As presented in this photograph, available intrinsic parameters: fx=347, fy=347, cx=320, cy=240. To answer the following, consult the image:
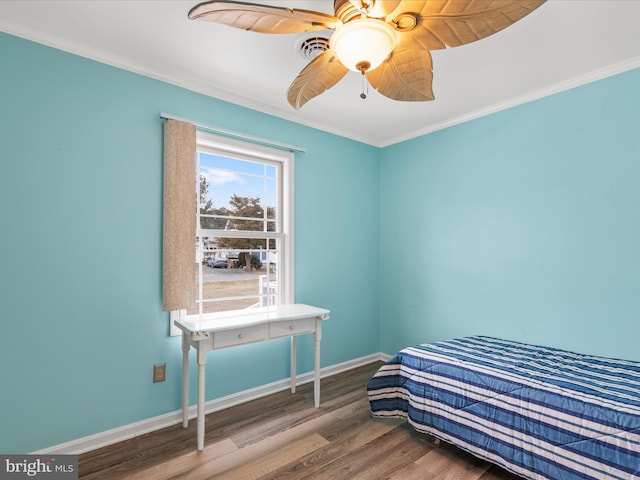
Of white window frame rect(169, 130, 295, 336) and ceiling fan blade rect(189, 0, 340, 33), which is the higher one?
ceiling fan blade rect(189, 0, 340, 33)

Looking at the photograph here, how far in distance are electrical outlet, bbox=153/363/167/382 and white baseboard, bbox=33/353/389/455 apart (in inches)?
10.1

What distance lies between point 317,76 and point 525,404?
6.42ft

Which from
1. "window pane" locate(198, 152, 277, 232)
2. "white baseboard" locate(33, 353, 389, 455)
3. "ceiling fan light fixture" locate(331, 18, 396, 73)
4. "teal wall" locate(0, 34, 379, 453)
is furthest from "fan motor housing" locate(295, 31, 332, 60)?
"white baseboard" locate(33, 353, 389, 455)

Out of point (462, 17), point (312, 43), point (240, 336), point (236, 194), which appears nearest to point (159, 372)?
point (240, 336)

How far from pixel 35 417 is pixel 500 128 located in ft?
12.7

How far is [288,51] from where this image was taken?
2.20 meters

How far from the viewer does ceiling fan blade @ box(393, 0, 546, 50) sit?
3.67ft

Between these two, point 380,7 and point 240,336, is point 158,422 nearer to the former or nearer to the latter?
point 240,336

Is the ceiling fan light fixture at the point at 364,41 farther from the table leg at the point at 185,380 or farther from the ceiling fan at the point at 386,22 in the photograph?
the table leg at the point at 185,380

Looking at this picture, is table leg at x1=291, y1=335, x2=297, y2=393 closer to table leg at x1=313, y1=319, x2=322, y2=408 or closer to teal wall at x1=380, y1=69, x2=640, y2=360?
table leg at x1=313, y1=319, x2=322, y2=408

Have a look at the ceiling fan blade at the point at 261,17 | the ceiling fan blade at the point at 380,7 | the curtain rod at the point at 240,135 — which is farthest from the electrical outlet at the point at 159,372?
the ceiling fan blade at the point at 380,7

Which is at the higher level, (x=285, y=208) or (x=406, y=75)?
(x=406, y=75)

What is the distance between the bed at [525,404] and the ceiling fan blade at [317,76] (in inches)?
71.0

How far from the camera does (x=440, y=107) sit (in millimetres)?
3025
